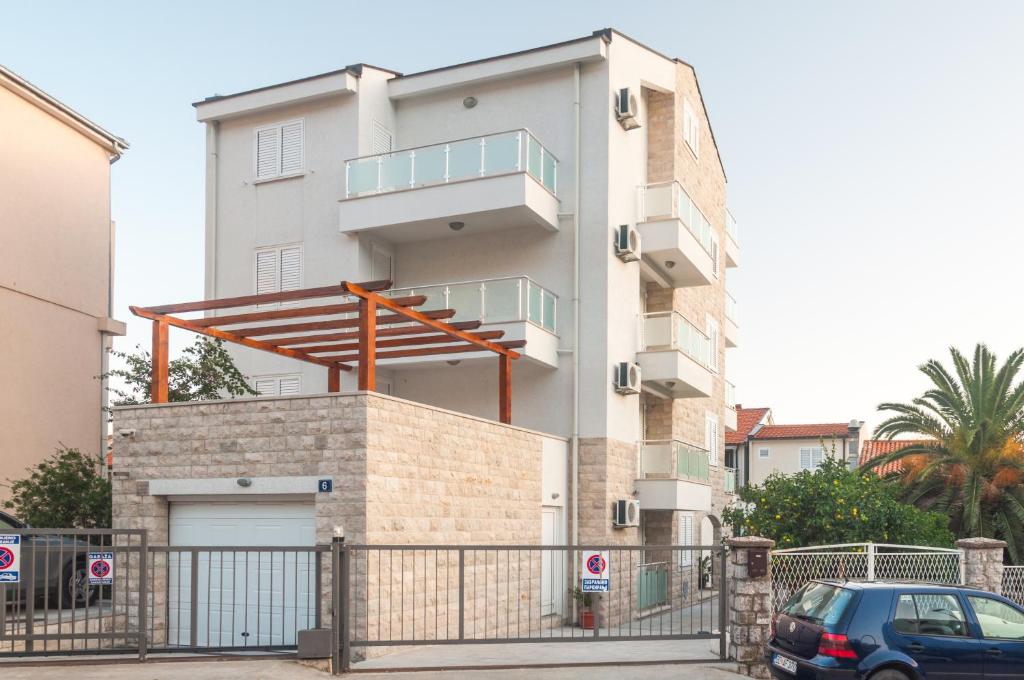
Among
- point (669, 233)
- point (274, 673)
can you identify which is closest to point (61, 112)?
point (669, 233)

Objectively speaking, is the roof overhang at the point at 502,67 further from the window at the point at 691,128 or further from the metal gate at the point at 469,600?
the metal gate at the point at 469,600

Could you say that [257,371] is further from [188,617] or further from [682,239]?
[682,239]

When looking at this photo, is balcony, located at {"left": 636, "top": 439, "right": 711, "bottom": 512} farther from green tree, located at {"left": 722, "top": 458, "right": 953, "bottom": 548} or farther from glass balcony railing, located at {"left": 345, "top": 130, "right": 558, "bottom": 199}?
glass balcony railing, located at {"left": 345, "top": 130, "right": 558, "bottom": 199}

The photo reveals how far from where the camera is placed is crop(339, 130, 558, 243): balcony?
2028 cm

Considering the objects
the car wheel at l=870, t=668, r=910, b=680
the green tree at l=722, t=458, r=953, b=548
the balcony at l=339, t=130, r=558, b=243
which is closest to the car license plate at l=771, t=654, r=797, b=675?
the car wheel at l=870, t=668, r=910, b=680

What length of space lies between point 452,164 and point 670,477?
8458 mm

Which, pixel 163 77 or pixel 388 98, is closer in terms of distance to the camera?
pixel 163 77

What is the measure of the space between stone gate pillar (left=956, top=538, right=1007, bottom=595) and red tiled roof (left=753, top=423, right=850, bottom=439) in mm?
35883

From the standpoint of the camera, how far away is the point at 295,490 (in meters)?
14.8

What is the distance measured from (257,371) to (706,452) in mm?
10841

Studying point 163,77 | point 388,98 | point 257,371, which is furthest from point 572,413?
point 163,77

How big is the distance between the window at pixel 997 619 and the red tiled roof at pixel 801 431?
41813 mm

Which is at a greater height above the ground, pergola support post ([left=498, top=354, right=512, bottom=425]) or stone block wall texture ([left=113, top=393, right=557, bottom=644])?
pergola support post ([left=498, top=354, right=512, bottom=425])

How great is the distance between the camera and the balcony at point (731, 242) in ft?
107
